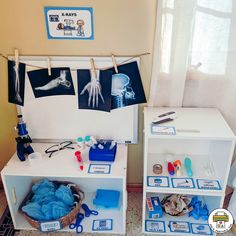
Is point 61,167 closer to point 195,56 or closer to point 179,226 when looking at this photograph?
point 179,226

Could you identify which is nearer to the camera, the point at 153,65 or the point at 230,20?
the point at 230,20

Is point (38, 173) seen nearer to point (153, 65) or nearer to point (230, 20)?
point (153, 65)

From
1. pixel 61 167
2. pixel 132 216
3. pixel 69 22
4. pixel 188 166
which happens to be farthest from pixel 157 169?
pixel 69 22

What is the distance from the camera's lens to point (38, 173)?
142 cm

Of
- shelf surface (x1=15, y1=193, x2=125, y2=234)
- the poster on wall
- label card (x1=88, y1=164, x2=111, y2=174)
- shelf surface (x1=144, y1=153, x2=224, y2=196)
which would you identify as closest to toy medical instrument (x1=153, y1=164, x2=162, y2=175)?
shelf surface (x1=144, y1=153, x2=224, y2=196)

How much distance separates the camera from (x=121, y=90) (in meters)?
1.52

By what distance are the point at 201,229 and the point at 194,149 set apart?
0.45 m

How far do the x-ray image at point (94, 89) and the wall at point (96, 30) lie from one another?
0.37 feet

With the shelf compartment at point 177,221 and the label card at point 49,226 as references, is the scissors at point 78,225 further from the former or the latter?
the shelf compartment at point 177,221

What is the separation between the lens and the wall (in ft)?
4.45

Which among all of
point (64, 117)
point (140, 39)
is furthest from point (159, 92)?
point (64, 117)

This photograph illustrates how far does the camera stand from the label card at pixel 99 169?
56.1 inches

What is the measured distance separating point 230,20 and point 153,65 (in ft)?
1.33

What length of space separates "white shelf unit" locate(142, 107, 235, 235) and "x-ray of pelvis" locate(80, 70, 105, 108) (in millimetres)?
276
